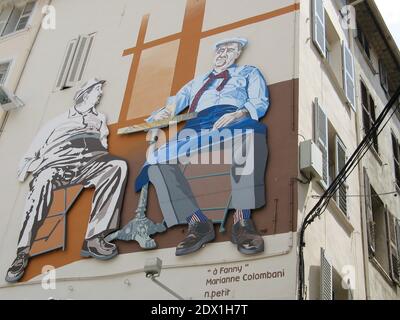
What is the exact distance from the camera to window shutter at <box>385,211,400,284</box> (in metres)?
12.4

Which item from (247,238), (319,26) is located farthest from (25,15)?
(247,238)

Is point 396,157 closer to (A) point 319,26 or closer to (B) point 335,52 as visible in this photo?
(B) point 335,52

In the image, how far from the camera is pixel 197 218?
969cm

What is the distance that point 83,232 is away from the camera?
10734 millimetres

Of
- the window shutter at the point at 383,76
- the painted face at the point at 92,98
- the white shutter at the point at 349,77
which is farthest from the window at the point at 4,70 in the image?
the window shutter at the point at 383,76

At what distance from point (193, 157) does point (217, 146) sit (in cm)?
42

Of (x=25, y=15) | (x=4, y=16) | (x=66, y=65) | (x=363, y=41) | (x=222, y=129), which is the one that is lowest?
(x=222, y=129)

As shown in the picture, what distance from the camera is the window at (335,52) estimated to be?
1209 centimetres

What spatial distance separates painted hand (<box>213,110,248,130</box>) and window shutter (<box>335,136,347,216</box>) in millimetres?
1912

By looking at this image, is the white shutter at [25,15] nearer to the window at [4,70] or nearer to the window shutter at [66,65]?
the window at [4,70]

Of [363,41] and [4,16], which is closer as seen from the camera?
[363,41]

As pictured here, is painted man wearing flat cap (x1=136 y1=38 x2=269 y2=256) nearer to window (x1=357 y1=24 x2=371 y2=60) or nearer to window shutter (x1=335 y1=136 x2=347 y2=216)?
window shutter (x1=335 y1=136 x2=347 y2=216)

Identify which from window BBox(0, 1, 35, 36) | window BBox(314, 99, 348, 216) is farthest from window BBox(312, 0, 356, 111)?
window BBox(0, 1, 35, 36)
